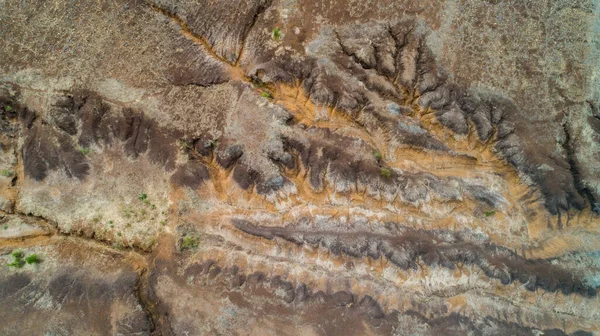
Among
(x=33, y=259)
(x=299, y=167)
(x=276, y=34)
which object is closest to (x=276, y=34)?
(x=276, y=34)

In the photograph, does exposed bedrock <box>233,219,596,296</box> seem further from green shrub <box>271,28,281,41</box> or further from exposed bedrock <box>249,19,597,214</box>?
green shrub <box>271,28,281,41</box>

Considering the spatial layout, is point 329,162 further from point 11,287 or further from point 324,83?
point 11,287

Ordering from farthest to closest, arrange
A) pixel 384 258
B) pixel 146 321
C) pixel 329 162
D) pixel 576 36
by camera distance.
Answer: pixel 576 36
pixel 329 162
pixel 384 258
pixel 146 321

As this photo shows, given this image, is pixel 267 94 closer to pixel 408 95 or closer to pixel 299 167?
pixel 299 167

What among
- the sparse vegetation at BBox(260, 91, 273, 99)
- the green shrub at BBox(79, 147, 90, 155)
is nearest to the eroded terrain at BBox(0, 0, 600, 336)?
the green shrub at BBox(79, 147, 90, 155)

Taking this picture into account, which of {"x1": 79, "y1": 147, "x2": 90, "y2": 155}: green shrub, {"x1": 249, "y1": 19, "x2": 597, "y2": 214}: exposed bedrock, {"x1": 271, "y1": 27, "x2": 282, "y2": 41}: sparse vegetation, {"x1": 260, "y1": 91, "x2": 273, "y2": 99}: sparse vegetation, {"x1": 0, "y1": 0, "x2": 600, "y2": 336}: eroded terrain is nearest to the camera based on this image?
{"x1": 0, "y1": 0, "x2": 600, "y2": 336}: eroded terrain

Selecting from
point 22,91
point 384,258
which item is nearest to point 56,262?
point 22,91
